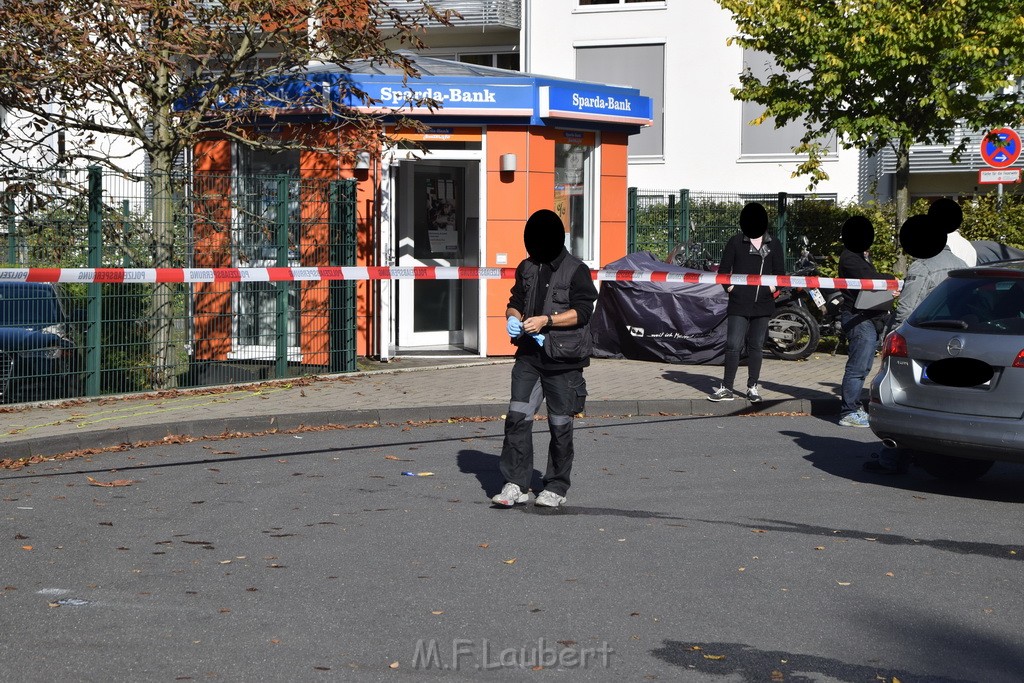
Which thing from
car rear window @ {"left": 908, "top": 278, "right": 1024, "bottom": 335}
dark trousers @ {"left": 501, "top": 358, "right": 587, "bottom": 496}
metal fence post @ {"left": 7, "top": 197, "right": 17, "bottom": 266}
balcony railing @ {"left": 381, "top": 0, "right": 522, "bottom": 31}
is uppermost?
balcony railing @ {"left": 381, "top": 0, "right": 522, "bottom": 31}

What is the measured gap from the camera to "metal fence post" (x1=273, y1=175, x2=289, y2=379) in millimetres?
14148

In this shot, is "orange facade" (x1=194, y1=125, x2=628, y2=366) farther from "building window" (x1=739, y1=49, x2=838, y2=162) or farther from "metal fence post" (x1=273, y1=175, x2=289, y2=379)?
"building window" (x1=739, y1=49, x2=838, y2=162)

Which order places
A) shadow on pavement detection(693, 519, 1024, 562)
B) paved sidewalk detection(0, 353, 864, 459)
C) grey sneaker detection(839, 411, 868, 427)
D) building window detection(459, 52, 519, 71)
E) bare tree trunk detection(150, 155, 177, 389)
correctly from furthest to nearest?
building window detection(459, 52, 519, 71), bare tree trunk detection(150, 155, 177, 389), grey sneaker detection(839, 411, 868, 427), paved sidewalk detection(0, 353, 864, 459), shadow on pavement detection(693, 519, 1024, 562)

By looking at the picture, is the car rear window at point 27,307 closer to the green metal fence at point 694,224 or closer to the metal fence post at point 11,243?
the metal fence post at point 11,243

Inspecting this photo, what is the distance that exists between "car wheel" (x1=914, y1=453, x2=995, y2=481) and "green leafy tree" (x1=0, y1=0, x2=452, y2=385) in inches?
282

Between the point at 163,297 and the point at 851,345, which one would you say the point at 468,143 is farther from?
the point at 851,345

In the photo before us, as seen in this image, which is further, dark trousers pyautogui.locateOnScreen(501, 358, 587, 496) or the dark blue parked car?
the dark blue parked car

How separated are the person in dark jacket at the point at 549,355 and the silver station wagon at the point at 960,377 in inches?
90.0

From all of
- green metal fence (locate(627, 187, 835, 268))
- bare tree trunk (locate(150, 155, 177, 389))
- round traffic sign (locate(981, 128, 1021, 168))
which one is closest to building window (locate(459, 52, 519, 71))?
green metal fence (locate(627, 187, 835, 268))

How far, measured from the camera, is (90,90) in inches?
556

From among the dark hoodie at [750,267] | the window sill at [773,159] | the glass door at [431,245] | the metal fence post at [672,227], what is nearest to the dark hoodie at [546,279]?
the dark hoodie at [750,267]

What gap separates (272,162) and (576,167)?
12.7 feet

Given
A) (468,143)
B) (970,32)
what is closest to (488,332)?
(468,143)

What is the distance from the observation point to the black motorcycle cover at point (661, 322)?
16.0 metres
